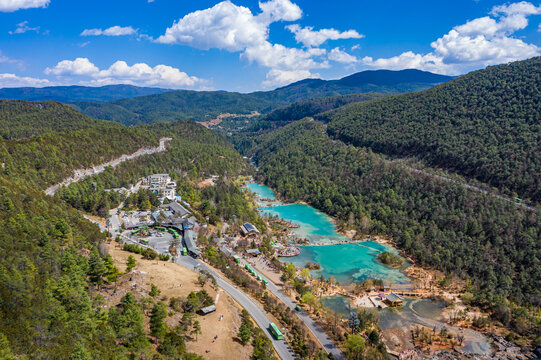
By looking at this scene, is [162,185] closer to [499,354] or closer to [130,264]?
[130,264]

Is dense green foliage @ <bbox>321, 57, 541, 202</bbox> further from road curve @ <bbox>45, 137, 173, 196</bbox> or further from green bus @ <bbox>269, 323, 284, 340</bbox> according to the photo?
road curve @ <bbox>45, 137, 173, 196</bbox>

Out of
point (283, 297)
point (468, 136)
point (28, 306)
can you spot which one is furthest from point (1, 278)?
point (468, 136)

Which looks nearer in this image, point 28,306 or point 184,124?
point 28,306

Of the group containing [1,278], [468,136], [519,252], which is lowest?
[519,252]

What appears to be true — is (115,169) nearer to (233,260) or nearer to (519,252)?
(233,260)

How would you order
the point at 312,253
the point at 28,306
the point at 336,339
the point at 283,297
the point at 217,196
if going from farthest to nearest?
the point at 217,196, the point at 312,253, the point at 283,297, the point at 336,339, the point at 28,306

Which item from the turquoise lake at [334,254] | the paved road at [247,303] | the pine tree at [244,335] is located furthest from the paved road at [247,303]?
the turquoise lake at [334,254]
